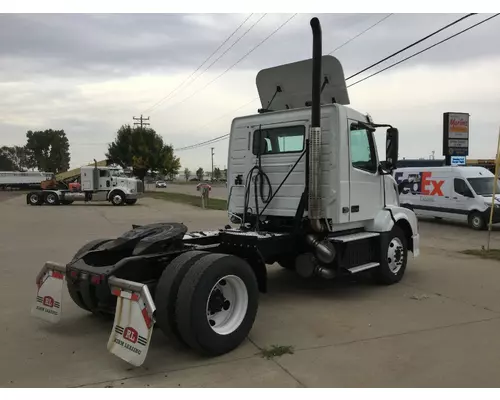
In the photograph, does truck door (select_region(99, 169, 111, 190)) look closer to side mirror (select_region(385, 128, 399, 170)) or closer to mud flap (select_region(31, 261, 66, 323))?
side mirror (select_region(385, 128, 399, 170))

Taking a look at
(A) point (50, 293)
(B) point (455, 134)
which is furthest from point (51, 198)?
(A) point (50, 293)

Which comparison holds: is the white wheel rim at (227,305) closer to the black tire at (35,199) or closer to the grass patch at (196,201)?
the grass patch at (196,201)

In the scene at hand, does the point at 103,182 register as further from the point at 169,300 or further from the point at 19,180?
the point at 19,180

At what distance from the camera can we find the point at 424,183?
1877 cm

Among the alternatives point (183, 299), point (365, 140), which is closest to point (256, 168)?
point (365, 140)

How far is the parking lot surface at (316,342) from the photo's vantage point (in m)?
3.95

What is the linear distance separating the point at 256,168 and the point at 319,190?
44.3 inches

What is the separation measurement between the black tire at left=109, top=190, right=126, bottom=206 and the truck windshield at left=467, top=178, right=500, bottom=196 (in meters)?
22.0

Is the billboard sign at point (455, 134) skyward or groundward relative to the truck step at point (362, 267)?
skyward

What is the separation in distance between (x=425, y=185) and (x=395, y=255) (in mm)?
12376

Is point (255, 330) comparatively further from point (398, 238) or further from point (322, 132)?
point (398, 238)

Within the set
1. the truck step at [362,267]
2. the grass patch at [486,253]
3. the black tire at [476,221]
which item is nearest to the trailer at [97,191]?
the black tire at [476,221]

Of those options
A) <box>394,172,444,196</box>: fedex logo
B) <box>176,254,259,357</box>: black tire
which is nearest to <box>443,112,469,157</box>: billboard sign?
<box>394,172,444,196</box>: fedex logo

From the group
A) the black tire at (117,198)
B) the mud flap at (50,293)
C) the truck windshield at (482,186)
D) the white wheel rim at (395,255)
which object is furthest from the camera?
the black tire at (117,198)
